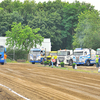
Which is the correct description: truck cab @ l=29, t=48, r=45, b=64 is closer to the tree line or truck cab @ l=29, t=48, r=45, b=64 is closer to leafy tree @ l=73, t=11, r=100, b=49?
leafy tree @ l=73, t=11, r=100, b=49

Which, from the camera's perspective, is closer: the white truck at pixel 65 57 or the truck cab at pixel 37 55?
the white truck at pixel 65 57

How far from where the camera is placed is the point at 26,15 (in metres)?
90.4

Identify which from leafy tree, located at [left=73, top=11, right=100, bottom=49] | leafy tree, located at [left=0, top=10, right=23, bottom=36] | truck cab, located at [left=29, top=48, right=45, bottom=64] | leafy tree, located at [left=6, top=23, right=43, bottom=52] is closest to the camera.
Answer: truck cab, located at [left=29, top=48, right=45, bottom=64]

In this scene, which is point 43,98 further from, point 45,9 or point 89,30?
point 45,9

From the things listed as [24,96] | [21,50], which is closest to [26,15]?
[21,50]

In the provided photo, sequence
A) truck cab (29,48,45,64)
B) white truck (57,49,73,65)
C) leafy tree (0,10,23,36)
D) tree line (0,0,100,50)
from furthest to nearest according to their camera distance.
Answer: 1. tree line (0,0,100,50)
2. leafy tree (0,10,23,36)
3. truck cab (29,48,45,64)
4. white truck (57,49,73,65)

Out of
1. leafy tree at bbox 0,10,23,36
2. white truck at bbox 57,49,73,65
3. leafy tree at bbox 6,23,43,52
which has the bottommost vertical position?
white truck at bbox 57,49,73,65

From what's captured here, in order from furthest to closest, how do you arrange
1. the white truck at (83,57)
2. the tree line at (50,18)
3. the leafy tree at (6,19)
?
the tree line at (50,18)
the leafy tree at (6,19)
the white truck at (83,57)

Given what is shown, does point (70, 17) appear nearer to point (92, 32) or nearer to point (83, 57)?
point (92, 32)

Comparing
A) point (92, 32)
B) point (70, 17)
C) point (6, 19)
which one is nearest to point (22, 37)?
point (92, 32)

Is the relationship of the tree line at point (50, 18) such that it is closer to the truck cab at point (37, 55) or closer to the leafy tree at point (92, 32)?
the leafy tree at point (92, 32)

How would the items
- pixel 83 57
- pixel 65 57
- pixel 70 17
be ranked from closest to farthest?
1. pixel 83 57
2. pixel 65 57
3. pixel 70 17

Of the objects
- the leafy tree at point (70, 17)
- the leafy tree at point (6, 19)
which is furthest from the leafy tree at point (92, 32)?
the leafy tree at point (6, 19)

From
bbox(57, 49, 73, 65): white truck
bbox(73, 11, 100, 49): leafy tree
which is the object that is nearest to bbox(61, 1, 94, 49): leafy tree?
bbox(73, 11, 100, 49): leafy tree
